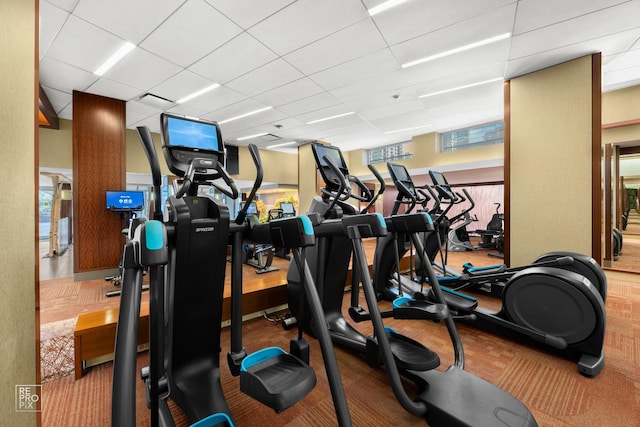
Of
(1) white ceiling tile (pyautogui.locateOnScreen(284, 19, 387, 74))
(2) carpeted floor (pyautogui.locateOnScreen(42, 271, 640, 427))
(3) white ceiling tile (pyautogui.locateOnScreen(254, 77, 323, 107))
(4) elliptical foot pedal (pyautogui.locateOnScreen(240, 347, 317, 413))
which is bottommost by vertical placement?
(2) carpeted floor (pyautogui.locateOnScreen(42, 271, 640, 427))

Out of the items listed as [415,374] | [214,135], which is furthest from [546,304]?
[214,135]

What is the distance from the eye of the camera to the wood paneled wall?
4699 millimetres

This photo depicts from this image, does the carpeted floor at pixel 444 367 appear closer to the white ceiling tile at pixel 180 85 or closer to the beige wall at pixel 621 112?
the white ceiling tile at pixel 180 85

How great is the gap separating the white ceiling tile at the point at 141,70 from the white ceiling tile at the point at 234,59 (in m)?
0.41

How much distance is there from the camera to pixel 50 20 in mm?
3029

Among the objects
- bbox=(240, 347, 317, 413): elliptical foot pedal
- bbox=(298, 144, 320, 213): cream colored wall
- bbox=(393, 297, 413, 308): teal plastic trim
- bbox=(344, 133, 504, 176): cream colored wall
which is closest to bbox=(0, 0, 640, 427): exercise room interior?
bbox=(240, 347, 317, 413): elliptical foot pedal

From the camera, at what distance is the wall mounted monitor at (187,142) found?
147 centimetres

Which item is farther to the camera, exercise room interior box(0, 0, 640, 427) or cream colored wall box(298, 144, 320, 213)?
cream colored wall box(298, 144, 320, 213)

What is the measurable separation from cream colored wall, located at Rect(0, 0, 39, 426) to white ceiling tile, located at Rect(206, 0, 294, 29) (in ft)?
7.52

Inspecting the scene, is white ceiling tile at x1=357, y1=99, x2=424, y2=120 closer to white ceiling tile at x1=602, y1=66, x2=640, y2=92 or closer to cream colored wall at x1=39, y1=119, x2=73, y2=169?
white ceiling tile at x1=602, y1=66, x2=640, y2=92

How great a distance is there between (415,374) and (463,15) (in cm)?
367

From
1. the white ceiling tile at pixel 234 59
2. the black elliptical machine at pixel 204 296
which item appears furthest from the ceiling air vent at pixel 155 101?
the black elliptical machine at pixel 204 296

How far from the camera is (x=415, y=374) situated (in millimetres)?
1752

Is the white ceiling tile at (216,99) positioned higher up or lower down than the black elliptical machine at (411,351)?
higher up
